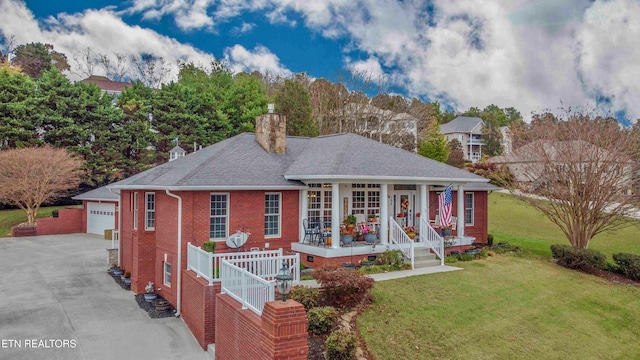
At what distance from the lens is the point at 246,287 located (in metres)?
8.34

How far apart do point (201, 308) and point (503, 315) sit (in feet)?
26.2

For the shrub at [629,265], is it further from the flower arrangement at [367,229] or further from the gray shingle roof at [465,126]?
the gray shingle roof at [465,126]

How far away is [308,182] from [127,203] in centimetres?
796

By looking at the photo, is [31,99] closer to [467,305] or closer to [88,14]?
[88,14]

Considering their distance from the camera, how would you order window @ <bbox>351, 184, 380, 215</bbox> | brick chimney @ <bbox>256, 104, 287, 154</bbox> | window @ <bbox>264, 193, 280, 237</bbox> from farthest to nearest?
brick chimney @ <bbox>256, 104, 287, 154</bbox> → window @ <bbox>351, 184, 380, 215</bbox> → window @ <bbox>264, 193, 280, 237</bbox>

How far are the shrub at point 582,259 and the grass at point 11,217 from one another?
3396 centimetres

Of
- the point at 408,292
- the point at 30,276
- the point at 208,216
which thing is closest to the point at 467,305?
the point at 408,292

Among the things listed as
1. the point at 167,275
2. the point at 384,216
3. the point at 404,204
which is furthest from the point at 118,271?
the point at 404,204

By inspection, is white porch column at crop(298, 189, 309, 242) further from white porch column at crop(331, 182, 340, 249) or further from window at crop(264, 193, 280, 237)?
white porch column at crop(331, 182, 340, 249)

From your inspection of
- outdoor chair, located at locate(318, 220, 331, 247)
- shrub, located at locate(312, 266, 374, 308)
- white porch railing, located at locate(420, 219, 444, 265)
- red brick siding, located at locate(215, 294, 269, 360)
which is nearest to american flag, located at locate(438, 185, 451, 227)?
white porch railing, located at locate(420, 219, 444, 265)

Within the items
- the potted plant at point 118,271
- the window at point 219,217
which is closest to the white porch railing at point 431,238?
the window at point 219,217

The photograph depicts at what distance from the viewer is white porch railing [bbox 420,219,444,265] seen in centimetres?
1564

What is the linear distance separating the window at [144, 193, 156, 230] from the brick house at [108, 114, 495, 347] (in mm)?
38

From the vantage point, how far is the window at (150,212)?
15.3 m
